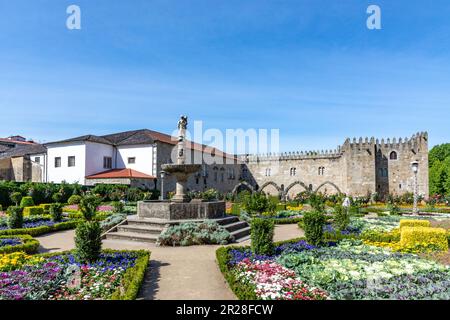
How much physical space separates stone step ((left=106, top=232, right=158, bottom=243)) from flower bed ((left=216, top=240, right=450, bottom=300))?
3384mm

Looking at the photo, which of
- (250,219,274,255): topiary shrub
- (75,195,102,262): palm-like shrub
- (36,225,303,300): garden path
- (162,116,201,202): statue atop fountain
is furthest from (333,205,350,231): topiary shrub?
(75,195,102,262): palm-like shrub

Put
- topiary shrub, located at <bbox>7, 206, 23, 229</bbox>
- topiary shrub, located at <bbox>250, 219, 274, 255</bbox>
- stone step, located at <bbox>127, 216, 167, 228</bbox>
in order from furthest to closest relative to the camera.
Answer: topiary shrub, located at <bbox>7, 206, 23, 229</bbox>, stone step, located at <bbox>127, 216, 167, 228</bbox>, topiary shrub, located at <bbox>250, 219, 274, 255</bbox>

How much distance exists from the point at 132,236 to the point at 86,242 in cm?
380

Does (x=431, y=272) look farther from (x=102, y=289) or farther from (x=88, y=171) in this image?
(x=88, y=171)

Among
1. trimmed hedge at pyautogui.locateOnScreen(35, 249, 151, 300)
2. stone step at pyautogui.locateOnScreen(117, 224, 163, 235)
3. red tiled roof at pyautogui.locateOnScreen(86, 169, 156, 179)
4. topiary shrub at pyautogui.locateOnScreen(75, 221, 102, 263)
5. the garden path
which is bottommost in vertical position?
the garden path

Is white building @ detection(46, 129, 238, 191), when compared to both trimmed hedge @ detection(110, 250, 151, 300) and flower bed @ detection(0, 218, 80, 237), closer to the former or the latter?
flower bed @ detection(0, 218, 80, 237)

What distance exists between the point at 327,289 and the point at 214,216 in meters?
6.99

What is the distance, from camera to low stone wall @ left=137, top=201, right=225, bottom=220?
11.3 metres

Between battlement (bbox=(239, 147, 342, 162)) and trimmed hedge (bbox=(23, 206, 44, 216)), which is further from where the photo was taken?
battlement (bbox=(239, 147, 342, 162))

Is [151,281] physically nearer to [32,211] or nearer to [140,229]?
[140,229]

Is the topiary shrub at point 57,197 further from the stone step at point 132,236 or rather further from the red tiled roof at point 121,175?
the stone step at point 132,236

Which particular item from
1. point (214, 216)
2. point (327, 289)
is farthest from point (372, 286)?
point (214, 216)

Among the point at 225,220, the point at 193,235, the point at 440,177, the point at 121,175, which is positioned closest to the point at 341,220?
the point at 225,220
